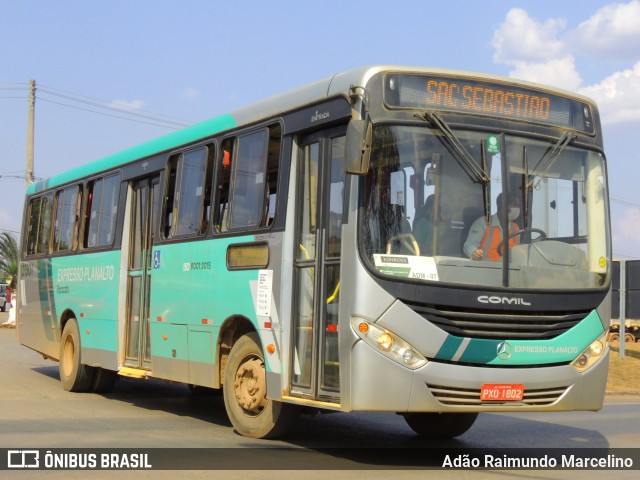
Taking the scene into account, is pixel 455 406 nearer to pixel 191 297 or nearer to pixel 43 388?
pixel 191 297

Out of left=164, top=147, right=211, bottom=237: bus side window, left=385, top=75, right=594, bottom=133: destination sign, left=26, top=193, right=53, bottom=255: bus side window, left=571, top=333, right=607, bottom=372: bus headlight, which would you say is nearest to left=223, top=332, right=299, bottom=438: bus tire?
left=164, top=147, right=211, bottom=237: bus side window

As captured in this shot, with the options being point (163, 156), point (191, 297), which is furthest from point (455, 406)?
point (163, 156)

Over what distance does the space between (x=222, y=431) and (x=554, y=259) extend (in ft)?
14.3

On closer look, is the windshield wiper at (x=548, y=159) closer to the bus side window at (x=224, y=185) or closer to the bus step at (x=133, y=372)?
the bus side window at (x=224, y=185)

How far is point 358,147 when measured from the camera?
338 inches

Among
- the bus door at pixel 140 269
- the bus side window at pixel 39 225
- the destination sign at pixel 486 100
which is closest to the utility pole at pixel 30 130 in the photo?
the bus side window at pixel 39 225

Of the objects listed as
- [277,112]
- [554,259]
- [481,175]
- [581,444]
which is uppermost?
[277,112]

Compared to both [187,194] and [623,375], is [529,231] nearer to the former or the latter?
[187,194]

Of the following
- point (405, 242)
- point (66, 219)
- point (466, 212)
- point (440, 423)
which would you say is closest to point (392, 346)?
point (405, 242)

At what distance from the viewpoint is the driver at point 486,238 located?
8.95 m

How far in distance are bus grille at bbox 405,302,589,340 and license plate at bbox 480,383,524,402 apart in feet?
1.34

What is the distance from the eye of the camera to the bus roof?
928cm

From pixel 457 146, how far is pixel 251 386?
341 cm

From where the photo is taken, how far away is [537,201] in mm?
9336
